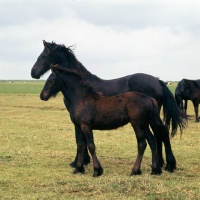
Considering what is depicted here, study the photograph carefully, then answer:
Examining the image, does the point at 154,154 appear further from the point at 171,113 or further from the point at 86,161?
the point at 86,161

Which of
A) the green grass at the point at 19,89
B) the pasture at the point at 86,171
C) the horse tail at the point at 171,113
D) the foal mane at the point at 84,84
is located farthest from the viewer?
the green grass at the point at 19,89

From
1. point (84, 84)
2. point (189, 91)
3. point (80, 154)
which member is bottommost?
point (80, 154)

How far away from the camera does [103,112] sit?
25.8 ft

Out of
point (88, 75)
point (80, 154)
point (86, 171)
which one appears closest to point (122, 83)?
point (88, 75)

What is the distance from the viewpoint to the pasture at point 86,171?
6.32m

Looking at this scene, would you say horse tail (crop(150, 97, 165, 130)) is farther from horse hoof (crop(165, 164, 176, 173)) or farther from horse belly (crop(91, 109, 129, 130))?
horse hoof (crop(165, 164, 176, 173))

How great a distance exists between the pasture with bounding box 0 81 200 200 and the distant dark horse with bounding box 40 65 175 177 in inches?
21.4

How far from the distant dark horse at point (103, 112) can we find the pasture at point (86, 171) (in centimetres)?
54

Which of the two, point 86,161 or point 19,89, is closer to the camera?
point 86,161

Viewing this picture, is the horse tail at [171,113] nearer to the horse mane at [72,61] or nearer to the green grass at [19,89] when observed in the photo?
the horse mane at [72,61]

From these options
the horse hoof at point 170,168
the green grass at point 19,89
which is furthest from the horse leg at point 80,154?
the green grass at point 19,89

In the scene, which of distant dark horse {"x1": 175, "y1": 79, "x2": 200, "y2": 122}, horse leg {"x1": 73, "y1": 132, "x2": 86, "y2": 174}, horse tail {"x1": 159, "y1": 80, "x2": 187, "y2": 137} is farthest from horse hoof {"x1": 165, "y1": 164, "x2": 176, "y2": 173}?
distant dark horse {"x1": 175, "y1": 79, "x2": 200, "y2": 122}

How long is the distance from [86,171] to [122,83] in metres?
2.09

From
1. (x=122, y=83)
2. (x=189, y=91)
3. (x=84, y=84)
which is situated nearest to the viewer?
(x=84, y=84)
